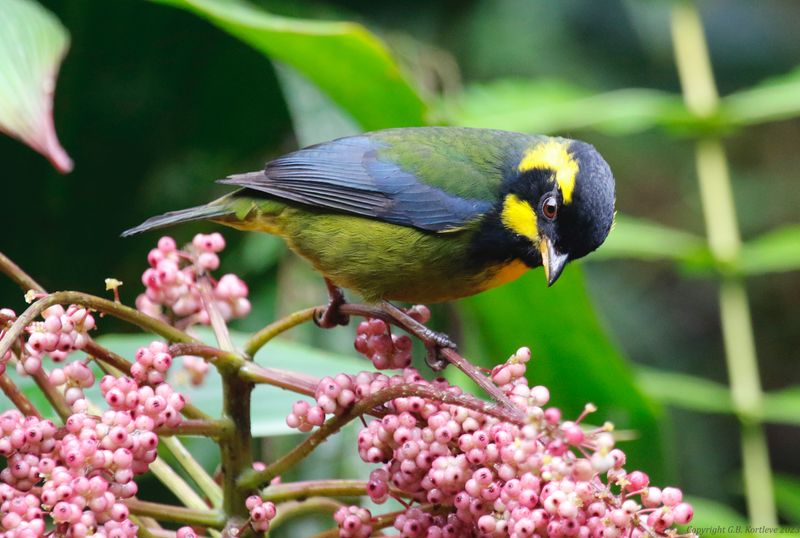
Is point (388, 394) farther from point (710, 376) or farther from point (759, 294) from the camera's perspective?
point (759, 294)

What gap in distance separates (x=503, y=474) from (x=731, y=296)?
2.12 metres

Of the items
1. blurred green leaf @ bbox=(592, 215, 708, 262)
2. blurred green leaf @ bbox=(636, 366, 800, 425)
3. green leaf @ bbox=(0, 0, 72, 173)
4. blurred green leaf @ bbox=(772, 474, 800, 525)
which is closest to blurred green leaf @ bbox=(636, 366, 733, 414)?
blurred green leaf @ bbox=(636, 366, 800, 425)

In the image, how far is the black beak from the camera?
212cm

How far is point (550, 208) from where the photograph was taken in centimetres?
227

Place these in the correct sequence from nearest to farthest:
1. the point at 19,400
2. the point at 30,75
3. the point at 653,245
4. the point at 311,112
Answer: the point at 19,400
the point at 30,75
the point at 653,245
the point at 311,112

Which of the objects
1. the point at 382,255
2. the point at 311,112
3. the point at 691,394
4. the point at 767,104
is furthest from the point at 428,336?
the point at 767,104

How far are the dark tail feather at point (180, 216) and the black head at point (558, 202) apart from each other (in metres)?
0.65

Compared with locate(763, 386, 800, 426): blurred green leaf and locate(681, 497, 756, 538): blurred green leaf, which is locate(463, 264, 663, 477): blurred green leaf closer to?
locate(681, 497, 756, 538): blurred green leaf

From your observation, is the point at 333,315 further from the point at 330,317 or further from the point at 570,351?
the point at 570,351

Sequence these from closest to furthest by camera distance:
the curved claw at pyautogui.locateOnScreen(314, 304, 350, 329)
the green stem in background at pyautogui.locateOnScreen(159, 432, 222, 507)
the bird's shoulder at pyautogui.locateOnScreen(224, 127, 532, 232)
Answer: the green stem in background at pyautogui.locateOnScreen(159, 432, 222, 507) < the curved claw at pyautogui.locateOnScreen(314, 304, 350, 329) < the bird's shoulder at pyautogui.locateOnScreen(224, 127, 532, 232)

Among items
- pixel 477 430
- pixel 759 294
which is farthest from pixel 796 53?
pixel 477 430

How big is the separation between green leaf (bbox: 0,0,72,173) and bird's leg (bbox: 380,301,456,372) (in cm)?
57

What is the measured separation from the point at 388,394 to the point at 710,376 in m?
4.58

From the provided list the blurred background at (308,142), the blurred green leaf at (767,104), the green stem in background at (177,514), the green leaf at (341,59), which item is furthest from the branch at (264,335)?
the blurred green leaf at (767,104)
